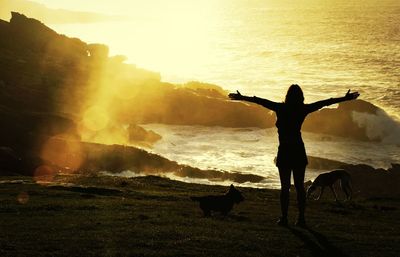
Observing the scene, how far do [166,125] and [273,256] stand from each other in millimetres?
75937

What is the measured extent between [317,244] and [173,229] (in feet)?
13.7

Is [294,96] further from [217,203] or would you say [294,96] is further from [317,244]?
[217,203]

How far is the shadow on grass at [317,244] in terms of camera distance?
1253 cm

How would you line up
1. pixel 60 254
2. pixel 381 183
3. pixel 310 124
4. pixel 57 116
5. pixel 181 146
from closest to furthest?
pixel 60 254, pixel 381 183, pixel 57 116, pixel 181 146, pixel 310 124

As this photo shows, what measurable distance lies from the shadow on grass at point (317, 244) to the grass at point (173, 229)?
0.03 m

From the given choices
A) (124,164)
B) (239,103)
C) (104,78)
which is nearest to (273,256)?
(124,164)

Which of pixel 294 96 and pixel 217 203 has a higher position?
pixel 294 96

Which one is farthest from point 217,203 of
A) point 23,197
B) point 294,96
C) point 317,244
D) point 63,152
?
point 63,152

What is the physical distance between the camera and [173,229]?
15.1 meters

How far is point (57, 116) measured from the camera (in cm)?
5934

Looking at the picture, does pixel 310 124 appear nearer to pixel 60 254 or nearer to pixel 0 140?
pixel 0 140

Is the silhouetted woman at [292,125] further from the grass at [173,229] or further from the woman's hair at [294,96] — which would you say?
the grass at [173,229]

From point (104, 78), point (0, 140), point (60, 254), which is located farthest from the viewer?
point (104, 78)

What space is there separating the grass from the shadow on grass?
26 millimetres
